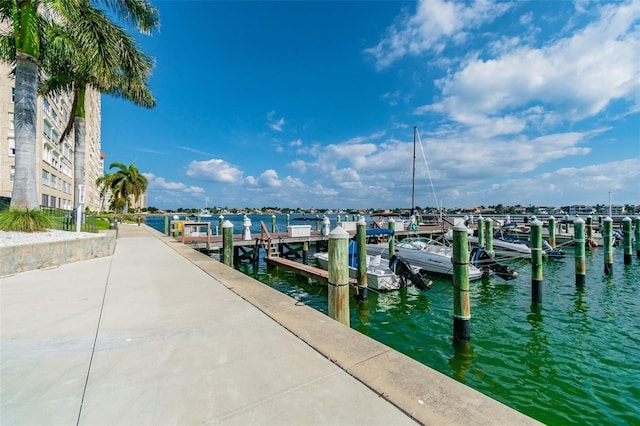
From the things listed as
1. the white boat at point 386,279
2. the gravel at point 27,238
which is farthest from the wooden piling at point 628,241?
the gravel at point 27,238

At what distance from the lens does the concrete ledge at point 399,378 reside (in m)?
2.19

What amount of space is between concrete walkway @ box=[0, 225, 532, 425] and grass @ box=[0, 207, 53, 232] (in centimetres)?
596

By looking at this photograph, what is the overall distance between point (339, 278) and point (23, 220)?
Answer: 1099cm

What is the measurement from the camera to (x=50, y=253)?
819 cm

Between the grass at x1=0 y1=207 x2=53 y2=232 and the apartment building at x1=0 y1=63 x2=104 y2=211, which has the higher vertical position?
the apartment building at x1=0 y1=63 x2=104 y2=211

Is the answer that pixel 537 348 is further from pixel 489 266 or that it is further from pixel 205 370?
pixel 205 370

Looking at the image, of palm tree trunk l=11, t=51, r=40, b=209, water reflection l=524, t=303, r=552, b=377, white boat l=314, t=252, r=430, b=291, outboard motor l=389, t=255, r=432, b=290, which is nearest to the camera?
water reflection l=524, t=303, r=552, b=377

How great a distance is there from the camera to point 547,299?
982cm

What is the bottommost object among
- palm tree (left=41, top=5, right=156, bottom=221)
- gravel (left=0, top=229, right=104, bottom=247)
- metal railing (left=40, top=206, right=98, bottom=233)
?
gravel (left=0, top=229, right=104, bottom=247)

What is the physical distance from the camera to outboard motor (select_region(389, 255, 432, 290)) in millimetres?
10367

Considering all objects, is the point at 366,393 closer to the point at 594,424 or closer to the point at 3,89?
the point at 594,424

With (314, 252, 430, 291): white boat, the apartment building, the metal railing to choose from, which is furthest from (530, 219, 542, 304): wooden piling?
the apartment building

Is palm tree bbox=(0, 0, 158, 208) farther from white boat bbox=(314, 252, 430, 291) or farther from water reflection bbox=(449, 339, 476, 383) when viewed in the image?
water reflection bbox=(449, 339, 476, 383)

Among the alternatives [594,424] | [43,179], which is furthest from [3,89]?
[594,424]
